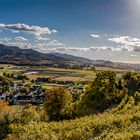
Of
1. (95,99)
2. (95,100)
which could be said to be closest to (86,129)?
(95,100)

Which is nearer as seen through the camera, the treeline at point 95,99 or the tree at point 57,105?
the treeline at point 95,99

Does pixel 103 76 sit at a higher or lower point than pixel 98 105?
higher

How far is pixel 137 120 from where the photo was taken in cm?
5100

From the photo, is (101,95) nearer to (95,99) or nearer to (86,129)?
(95,99)

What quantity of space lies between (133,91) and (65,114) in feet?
73.9

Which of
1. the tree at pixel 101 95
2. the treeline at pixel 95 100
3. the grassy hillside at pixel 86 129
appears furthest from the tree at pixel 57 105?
the grassy hillside at pixel 86 129

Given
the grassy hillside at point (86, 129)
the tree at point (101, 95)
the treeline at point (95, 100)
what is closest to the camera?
the grassy hillside at point (86, 129)

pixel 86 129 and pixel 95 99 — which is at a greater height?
pixel 95 99

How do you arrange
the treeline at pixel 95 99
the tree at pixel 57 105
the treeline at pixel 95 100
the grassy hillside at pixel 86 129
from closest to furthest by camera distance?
1. the grassy hillside at pixel 86 129
2. the treeline at pixel 95 100
3. the treeline at pixel 95 99
4. the tree at pixel 57 105

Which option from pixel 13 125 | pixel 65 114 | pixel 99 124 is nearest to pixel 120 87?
pixel 65 114

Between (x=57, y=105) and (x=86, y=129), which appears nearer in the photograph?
(x=86, y=129)

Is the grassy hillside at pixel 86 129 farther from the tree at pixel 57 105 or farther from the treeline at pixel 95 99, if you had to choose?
the treeline at pixel 95 99

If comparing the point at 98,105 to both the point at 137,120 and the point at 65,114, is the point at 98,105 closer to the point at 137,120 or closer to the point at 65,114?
the point at 65,114

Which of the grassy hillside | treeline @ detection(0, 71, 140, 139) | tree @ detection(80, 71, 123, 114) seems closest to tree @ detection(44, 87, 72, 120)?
treeline @ detection(0, 71, 140, 139)
